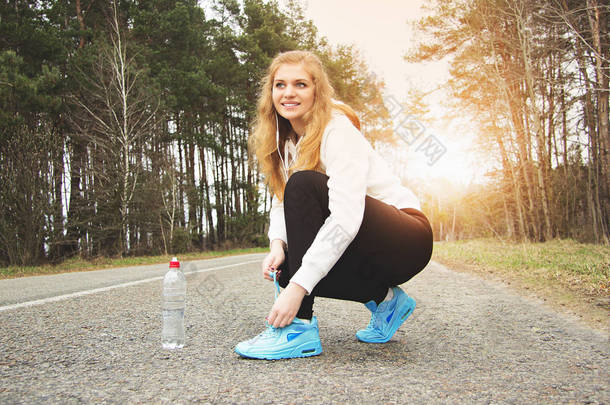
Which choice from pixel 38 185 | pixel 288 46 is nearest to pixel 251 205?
pixel 288 46

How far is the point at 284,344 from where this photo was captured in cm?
186

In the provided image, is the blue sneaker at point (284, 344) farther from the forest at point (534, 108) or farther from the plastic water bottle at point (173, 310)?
the forest at point (534, 108)

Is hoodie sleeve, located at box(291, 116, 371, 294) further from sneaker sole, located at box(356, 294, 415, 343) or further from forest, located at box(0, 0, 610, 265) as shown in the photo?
forest, located at box(0, 0, 610, 265)

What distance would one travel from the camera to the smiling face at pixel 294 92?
222 cm

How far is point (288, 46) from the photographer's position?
23.5 metres

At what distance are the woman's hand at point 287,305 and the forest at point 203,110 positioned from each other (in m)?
3.61

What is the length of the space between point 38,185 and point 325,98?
10.9 m

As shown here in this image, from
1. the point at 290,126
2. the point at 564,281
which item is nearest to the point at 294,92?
the point at 290,126

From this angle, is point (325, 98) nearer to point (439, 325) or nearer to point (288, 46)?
point (439, 325)

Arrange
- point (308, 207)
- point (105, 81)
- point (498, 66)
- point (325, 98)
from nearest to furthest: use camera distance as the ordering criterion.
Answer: point (308, 207) → point (325, 98) → point (498, 66) → point (105, 81)

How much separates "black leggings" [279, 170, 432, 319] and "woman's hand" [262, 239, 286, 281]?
199mm

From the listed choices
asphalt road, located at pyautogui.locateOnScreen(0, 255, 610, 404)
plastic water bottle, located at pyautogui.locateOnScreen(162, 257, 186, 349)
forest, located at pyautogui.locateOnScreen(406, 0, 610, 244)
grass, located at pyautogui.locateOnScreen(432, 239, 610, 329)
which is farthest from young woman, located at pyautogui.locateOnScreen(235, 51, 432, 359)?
forest, located at pyautogui.locateOnScreen(406, 0, 610, 244)

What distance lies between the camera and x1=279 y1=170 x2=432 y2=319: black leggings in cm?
194

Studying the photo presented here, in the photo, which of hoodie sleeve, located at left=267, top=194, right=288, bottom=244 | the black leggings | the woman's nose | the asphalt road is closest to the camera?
the asphalt road
